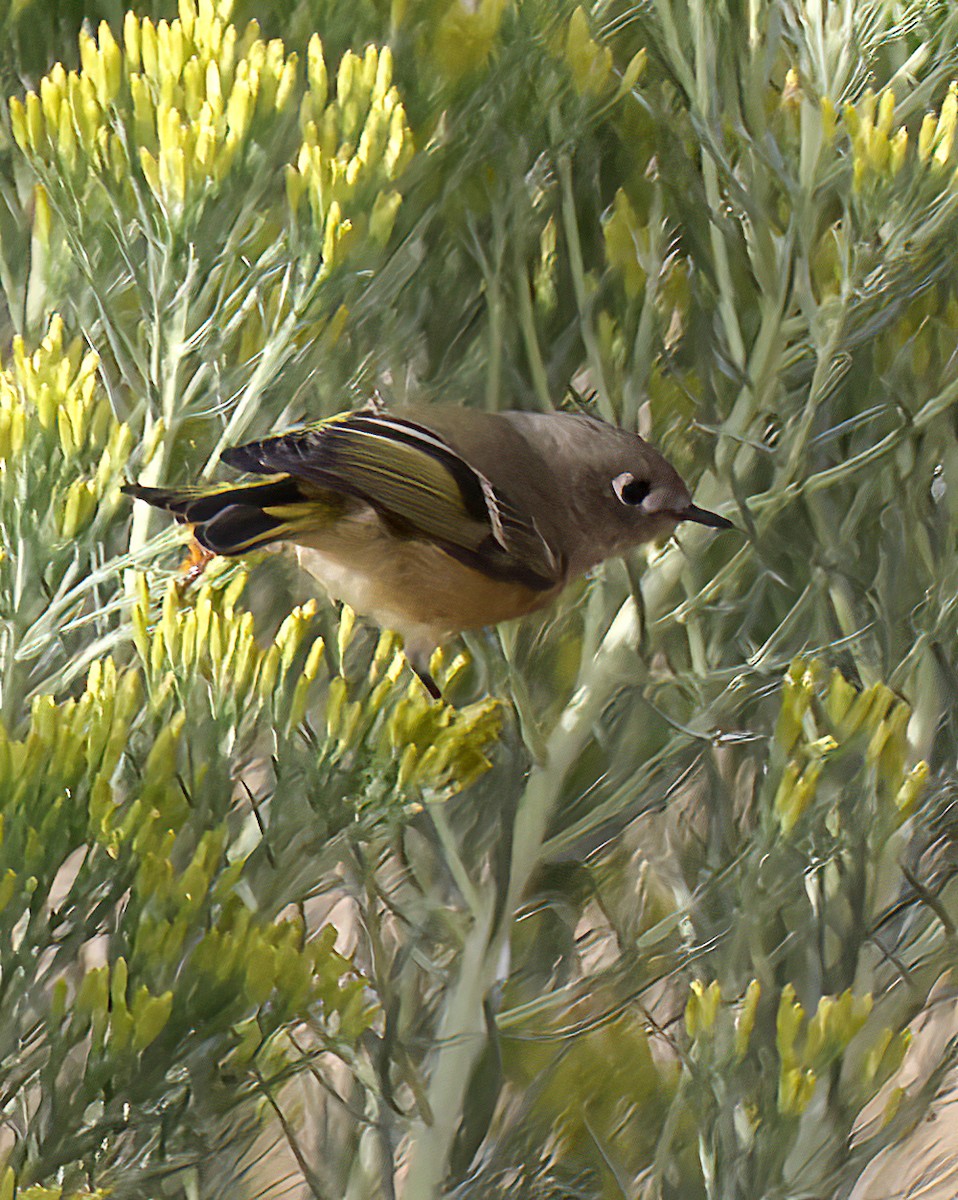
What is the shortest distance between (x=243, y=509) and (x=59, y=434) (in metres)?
0.17

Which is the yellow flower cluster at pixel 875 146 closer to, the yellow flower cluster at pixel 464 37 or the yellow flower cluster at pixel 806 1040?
the yellow flower cluster at pixel 464 37

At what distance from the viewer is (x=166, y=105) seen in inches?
32.4

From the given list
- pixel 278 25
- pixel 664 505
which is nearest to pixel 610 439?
pixel 664 505

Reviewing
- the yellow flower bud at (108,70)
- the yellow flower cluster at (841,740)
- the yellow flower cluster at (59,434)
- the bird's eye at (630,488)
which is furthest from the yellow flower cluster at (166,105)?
the yellow flower cluster at (841,740)

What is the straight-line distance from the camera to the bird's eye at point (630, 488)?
0.92 m

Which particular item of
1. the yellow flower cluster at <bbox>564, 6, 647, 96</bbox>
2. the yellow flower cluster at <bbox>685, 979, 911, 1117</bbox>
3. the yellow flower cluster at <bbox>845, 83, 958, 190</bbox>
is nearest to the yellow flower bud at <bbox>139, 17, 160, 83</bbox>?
the yellow flower cluster at <bbox>564, 6, 647, 96</bbox>

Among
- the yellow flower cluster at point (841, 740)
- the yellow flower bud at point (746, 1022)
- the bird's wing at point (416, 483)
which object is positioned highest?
the bird's wing at point (416, 483)

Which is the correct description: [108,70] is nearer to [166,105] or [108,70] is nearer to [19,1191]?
[166,105]

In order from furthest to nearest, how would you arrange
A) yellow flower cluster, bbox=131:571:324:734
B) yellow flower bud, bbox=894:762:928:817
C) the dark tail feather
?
yellow flower bud, bbox=894:762:928:817
yellow flower cluster, bbox=131:571:324:734
the dark tail feather

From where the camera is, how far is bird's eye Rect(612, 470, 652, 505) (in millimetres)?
920

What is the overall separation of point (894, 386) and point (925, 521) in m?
0.12

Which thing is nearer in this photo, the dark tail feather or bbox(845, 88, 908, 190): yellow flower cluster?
the dark tail feather

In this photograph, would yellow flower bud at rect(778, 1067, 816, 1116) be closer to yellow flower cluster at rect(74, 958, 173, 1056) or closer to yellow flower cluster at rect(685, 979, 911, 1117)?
yellow flower cluster at rect(685, 979, 911, 1117)

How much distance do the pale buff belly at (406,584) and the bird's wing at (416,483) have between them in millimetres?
11
